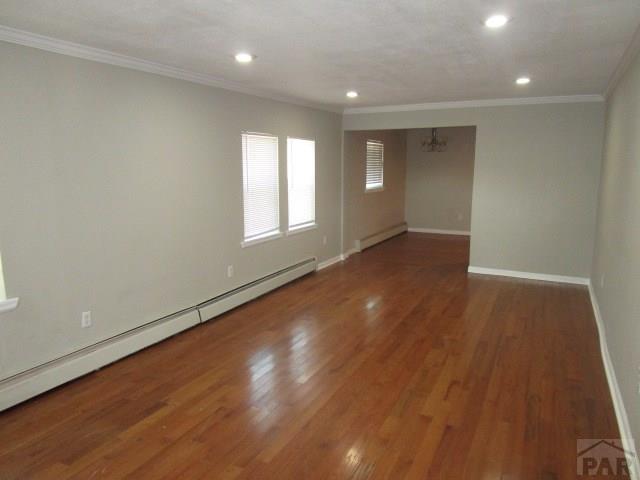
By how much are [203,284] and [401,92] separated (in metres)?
3.08

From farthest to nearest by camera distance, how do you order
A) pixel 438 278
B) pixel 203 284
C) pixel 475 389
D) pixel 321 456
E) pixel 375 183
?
pixel 375 183 → pixel 438 278 → pixel 203 284 → pixel 475 389 → pixel 321 456

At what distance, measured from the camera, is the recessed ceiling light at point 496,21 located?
98.7 inches

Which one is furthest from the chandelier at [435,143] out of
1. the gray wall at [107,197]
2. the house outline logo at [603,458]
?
the house outline logo at [603,458]

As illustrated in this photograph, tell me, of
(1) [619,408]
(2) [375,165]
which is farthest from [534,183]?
(1) [619,408]

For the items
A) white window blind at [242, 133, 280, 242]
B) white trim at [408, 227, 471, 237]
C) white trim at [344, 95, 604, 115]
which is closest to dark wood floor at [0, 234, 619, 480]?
white window blind at [242, 133, 280, 242]

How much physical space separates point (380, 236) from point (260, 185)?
393cm

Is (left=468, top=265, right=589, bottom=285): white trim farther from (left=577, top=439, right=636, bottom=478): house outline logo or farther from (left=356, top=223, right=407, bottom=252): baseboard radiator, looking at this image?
(left=577, top=439, right=636, bottom=478): house outline logo

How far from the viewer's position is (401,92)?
17.2 ft

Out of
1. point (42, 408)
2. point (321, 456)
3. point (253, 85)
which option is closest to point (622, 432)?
point (321, 456)

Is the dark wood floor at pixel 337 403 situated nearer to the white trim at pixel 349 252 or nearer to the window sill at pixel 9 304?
the window sill at pixel 9 304

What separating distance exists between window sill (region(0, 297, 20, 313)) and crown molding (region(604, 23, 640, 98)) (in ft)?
13.7

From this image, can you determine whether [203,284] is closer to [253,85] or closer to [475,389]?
[253,85]

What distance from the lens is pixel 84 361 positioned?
3283 mm

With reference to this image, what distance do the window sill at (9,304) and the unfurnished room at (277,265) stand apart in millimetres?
11
